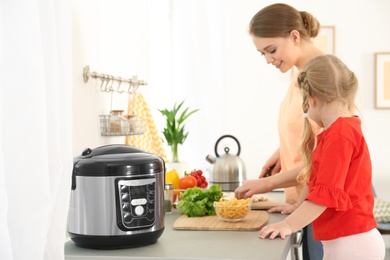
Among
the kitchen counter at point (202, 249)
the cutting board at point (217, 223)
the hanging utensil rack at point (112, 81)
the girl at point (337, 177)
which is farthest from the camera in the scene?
the hanging utensil rack at point (112, 81)

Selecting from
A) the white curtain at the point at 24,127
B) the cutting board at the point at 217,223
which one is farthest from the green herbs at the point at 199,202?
the white curtain at the point at 24,127

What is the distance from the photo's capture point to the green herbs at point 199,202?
2242mm

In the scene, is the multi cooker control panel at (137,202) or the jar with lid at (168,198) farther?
Result: the jar with lid at (168,198)

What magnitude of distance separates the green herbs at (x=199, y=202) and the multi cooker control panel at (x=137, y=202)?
0.47m

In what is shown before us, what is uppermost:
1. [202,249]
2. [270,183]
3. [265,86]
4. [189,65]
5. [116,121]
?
[189,65]

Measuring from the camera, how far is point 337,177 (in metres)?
1.74

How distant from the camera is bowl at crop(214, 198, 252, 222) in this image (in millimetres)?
2084

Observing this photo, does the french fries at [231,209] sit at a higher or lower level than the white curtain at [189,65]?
lower

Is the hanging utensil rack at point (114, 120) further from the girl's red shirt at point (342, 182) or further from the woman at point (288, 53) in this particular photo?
the girl's red shirt at point (342, 182)

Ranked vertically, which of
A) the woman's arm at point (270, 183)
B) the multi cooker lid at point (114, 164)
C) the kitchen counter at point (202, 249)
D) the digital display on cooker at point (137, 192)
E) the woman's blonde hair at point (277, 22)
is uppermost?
the woman's blonde hair at point (277, 22)

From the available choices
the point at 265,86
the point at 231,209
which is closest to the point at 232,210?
the point at 231,209

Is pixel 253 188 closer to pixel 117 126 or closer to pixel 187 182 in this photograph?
pixel 187 182

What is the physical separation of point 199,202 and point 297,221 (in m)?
0.52

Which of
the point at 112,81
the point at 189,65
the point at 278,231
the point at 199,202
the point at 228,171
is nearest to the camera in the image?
the point at 278,231
